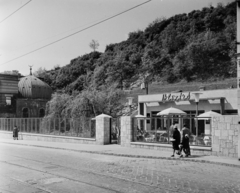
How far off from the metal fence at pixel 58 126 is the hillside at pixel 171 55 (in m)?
15.5

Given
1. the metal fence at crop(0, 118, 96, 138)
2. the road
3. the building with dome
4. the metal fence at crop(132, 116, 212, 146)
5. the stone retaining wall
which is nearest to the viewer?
the road

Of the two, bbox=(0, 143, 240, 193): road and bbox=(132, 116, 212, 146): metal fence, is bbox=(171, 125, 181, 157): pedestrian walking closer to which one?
bbox=(132, 116, 212, 146): metal fence

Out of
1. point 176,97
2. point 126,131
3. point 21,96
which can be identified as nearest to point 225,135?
point 126,131

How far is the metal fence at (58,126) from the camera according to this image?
25405mm

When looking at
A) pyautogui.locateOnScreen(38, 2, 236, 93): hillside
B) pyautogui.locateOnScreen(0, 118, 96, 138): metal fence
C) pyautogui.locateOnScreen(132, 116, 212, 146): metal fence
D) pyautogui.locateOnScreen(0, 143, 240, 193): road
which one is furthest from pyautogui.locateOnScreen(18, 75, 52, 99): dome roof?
pyautogui.locateOnScreen(0, 143, 240, 193): road

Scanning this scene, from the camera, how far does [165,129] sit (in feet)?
63.6

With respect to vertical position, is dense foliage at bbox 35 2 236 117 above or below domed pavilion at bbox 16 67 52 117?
above

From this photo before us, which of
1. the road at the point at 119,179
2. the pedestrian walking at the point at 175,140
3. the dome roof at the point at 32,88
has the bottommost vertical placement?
the road at the point at 119,179

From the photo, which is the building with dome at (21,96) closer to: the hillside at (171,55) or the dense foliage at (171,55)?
the dense foliage at (171,55)

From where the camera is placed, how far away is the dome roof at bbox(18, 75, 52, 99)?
222ft

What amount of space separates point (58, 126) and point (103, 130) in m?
6.99

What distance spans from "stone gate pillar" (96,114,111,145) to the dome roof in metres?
47.0

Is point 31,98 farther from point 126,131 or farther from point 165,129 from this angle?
point 165,129

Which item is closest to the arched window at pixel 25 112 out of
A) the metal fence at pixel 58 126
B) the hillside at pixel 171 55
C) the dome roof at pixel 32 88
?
the dome roof at pixel 32 88
